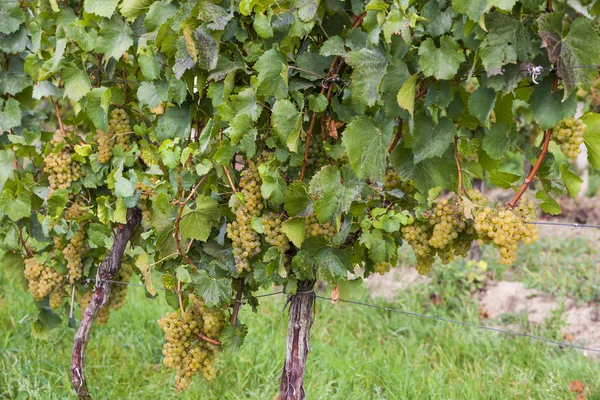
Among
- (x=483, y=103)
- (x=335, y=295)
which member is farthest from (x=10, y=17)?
(x=483, y=103)

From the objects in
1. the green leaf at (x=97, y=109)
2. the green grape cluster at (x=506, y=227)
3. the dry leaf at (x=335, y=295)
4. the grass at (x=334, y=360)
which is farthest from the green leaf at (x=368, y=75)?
the grass at (x=334, y=360)

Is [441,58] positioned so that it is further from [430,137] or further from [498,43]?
[430,137]

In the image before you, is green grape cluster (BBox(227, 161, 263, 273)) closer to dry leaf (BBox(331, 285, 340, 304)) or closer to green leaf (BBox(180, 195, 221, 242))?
green leaf (BBox(180, 195, 221, 242))

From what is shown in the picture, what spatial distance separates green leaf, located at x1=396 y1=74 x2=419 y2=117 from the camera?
5.21ft

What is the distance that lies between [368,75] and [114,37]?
109 centimetres

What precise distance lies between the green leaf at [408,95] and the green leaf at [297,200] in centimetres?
38

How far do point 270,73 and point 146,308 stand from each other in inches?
105

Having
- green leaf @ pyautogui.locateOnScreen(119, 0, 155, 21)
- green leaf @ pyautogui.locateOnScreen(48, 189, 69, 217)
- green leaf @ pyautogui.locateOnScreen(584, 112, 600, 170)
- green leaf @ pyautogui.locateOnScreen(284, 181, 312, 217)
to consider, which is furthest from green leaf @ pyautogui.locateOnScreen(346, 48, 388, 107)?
green leaf @ pyautogui.locateOnScreen(48, 189, 69, 217)

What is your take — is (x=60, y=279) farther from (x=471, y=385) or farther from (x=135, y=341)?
(x=471, y=385)

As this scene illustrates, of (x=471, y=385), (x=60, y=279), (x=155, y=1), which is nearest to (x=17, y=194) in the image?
(x=60, y=279)

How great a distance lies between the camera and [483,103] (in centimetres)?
163

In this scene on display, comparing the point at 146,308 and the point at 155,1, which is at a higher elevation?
the point at 155,1

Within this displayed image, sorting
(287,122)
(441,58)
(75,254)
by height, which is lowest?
(75,254)

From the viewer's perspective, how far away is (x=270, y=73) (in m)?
1.81
